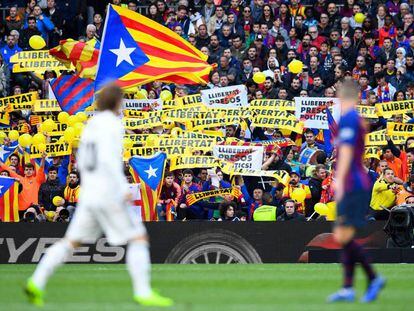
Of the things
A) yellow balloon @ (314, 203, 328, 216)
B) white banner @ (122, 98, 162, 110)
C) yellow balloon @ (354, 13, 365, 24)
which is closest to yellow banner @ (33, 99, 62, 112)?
white banner @ (122, 98, 162, 110)

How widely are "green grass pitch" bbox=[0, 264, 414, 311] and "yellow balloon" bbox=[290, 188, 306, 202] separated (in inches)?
143

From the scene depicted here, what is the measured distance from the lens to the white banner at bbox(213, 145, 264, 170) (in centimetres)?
2295

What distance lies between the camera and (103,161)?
38.2ft

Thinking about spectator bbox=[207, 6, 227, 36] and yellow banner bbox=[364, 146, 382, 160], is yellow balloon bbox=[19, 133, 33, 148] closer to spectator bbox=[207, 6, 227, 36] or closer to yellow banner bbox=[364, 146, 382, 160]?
yellow banner bbox=[364, 146, 382, 160]

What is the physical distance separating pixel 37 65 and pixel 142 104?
2.50m

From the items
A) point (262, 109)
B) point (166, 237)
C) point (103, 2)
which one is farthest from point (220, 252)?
point (103, 2)

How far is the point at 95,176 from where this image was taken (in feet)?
38.5

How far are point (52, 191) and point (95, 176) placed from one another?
36.6ft

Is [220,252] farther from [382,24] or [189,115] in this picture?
[382,24]

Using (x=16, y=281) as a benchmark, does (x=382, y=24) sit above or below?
above

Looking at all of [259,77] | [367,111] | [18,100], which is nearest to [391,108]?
A: [367,111]

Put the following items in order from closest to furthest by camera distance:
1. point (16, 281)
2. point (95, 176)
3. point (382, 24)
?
point (95, 176) → point (16, 281) → point (382, 24)

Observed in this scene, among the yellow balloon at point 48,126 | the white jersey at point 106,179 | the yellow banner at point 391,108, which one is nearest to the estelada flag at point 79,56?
the yellow balloon at point 48,126

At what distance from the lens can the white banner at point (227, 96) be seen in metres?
24.8
